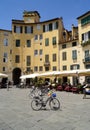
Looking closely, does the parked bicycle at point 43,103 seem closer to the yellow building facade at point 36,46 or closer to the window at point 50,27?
the yellow building facade at point 36,46

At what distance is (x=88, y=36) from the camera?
1612 inches

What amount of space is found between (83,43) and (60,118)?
3193cm

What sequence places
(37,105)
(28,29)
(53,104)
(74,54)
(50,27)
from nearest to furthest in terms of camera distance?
(37,105), (53,104), (74,54), (50,27), (28,29)

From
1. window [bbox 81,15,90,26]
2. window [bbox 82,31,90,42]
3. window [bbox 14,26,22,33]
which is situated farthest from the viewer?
window [bbox 14,26,22,33]

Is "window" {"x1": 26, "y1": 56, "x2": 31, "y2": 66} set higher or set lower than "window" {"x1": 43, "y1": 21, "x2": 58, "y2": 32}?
lower

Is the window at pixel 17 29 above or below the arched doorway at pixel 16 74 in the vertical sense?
above

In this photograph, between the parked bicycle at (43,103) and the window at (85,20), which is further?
the window at (85,20)

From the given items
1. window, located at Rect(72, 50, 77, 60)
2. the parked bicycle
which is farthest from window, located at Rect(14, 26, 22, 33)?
the parked bicycle

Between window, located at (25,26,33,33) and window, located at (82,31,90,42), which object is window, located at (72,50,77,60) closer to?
window, located at (82,31,90,42)

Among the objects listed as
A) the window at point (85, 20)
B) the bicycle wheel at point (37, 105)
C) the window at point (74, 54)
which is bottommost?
the bicycle wheel at point (37, 105)

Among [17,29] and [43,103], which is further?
[17,29]

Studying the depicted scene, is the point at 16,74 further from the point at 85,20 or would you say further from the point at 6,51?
the point at 85,20

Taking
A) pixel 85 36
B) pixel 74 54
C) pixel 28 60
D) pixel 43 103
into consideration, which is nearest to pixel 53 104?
pixel 43 103

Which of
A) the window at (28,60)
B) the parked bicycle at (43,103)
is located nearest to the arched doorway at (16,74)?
the window at (28,60)
